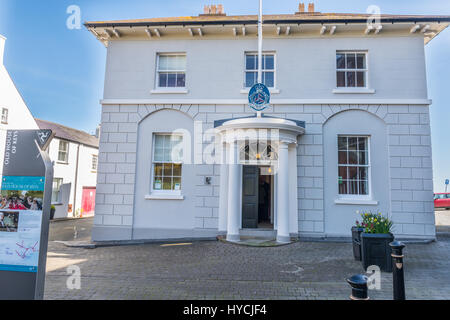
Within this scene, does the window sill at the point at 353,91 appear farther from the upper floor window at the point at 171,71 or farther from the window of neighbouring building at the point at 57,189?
the window of neighbouring building at the point at 57,189

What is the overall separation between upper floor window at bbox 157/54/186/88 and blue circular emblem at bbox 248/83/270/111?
2942mm

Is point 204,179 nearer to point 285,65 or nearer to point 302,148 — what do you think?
point 302,148

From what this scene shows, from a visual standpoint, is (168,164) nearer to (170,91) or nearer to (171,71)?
(170,91)

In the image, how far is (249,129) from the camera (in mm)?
9312

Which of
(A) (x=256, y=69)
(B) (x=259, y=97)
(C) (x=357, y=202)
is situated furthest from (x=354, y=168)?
(A) (x=256, y=69)

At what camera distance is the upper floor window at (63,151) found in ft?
68.9

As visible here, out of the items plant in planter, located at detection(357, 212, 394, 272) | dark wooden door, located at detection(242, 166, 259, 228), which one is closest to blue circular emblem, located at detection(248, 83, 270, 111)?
dark wooden door, located at detection(242, 166, 259, 228)

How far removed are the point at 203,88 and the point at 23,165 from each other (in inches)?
295

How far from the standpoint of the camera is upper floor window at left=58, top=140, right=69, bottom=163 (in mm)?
21016

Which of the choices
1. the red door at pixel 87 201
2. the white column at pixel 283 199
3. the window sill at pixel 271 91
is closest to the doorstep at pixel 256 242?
the white column at pixel 283 199

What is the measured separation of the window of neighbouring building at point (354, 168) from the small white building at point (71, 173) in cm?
1863

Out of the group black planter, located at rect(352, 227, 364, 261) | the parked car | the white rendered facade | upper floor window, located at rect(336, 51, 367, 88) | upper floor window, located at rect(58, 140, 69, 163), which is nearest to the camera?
black planter, located at rect(352, 227, 364, 261)

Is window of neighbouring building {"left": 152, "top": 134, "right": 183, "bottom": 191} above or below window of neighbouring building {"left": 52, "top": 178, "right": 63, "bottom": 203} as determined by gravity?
above

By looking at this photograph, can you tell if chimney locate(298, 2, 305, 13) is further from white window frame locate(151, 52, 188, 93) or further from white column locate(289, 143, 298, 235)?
white column locate(289, 143, 298, 235)
